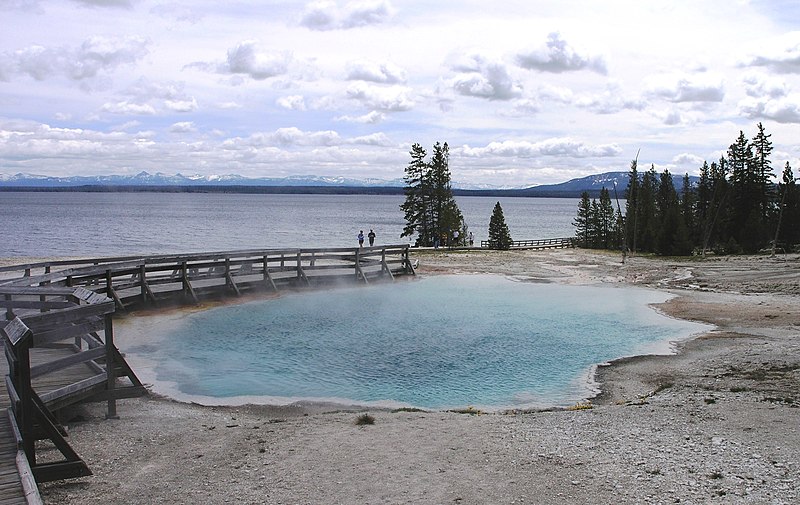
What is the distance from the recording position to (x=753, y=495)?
7973mm

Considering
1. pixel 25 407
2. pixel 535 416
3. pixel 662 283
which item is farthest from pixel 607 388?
pixel 662 283

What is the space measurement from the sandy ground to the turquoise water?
1.61m

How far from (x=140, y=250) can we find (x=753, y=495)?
66635 millimetres

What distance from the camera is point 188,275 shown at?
26469 millimetres

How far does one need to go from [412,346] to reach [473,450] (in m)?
9.63

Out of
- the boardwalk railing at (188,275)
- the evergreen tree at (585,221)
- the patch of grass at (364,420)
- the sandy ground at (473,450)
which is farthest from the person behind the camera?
the evergreen tree at (585,221)

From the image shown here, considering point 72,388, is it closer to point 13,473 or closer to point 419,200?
point 13,473

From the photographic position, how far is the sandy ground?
7980 millimetres

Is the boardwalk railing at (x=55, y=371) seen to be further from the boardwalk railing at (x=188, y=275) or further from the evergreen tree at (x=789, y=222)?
the evergreen tree at (x=789, y=222)

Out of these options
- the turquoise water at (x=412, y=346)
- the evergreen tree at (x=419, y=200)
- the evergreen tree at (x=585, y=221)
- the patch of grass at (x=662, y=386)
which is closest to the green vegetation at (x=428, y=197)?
the evergreen tree at (x=419, y=200)

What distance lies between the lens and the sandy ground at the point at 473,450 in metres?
7.98

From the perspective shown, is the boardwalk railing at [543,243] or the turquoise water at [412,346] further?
the boardwalk railing at [543,243]

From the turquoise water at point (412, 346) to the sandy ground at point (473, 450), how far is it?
5.29 feet

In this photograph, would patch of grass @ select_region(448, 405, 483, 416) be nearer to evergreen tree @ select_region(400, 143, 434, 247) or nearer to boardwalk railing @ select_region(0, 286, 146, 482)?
boardwalk railing @ select_region(0, 286, 146, 482)
